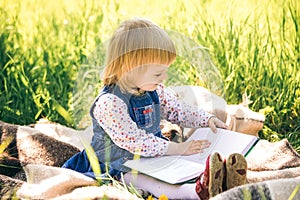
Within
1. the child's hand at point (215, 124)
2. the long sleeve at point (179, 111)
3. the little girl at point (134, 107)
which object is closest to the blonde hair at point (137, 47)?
the little girl at point (134, 107)

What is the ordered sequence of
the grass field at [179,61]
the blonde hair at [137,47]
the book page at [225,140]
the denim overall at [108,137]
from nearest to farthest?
the blonde hair at [137,47], the denim overall at [108,137], the book page at [225,140], the grass field at [179,61]

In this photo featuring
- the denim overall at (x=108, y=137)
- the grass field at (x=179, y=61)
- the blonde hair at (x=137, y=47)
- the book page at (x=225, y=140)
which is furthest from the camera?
the grass field at (x=179, y=61)

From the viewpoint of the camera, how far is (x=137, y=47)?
2779 mm

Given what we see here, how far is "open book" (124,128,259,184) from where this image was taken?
112 inches

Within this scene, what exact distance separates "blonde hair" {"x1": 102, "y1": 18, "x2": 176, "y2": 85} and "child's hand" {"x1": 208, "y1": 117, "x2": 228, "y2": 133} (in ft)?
1.34

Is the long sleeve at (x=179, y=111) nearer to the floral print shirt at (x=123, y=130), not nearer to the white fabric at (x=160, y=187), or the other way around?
the floral print shirt at (x=123, y=130)

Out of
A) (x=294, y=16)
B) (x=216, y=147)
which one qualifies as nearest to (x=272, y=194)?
(x=216, y=147)

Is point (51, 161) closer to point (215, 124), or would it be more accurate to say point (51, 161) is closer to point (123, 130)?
point (123, 130)

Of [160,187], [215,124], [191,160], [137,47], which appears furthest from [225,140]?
[137,47]

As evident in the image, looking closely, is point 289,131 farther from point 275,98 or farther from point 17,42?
point 17,42

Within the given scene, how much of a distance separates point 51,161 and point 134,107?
1.78ft

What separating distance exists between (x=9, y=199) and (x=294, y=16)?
2067mm

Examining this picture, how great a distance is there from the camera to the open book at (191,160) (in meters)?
2.85

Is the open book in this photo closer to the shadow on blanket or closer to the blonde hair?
the shadow on blanket
